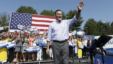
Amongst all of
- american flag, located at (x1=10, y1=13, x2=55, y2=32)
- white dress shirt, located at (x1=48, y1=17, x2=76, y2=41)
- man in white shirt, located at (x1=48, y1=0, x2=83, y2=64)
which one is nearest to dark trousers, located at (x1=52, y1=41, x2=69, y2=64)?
man in white shirt, located at (x1=48, y1=0, x2=83, y2=64)

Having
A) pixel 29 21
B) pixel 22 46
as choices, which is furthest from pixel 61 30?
pixel 29 21

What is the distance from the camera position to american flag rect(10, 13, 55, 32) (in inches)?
733

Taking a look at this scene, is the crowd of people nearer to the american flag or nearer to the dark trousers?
the american flag

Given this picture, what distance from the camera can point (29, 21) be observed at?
64.0 feet

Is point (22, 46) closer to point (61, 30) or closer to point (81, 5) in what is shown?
point (61, 30)

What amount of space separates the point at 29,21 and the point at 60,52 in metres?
9.06

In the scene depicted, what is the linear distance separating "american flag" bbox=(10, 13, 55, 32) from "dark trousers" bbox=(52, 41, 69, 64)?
26.0ft

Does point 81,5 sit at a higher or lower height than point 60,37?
higher

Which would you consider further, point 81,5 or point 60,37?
point 60,37

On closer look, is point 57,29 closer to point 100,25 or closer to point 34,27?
point 34,27

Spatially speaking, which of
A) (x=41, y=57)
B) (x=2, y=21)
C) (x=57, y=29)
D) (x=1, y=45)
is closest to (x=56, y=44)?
(x=57, y=29)

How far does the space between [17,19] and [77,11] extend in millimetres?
9535

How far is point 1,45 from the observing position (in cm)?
1692

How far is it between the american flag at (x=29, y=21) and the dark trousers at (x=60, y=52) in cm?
793
